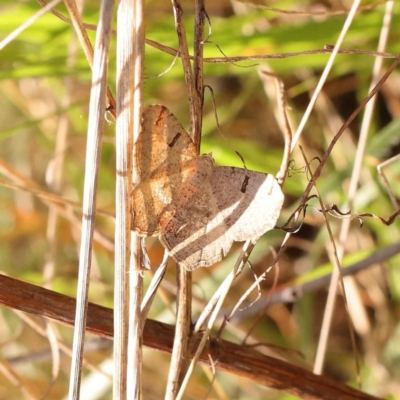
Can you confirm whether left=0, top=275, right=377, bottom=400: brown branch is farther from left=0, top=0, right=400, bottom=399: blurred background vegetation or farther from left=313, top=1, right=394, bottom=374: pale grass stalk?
left=0, top=0, right=400, bottom=399: blurred background vegetation

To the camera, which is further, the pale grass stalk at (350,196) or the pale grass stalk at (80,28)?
the pale grass stalk at (350,196)

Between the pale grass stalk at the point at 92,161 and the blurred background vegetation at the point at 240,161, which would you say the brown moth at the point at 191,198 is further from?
the blurred background vegetation at the point at 240,161

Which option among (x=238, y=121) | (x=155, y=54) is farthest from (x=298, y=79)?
(x=155, y=54)

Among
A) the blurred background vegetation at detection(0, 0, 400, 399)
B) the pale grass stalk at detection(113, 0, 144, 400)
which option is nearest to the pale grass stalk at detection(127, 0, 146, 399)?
the pale grass stalk at detection(113, 0, 144, 400)

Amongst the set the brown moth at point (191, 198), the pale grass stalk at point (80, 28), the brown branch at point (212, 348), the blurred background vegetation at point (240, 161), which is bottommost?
the brown branch at point (212, 348)

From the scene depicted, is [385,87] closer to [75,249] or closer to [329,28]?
[329,28]

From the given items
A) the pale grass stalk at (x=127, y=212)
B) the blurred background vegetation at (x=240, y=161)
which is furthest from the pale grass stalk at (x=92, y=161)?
the blurred background vegetation at (x=240, y=161)

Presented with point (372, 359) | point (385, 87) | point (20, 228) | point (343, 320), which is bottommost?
point (372, 359)
